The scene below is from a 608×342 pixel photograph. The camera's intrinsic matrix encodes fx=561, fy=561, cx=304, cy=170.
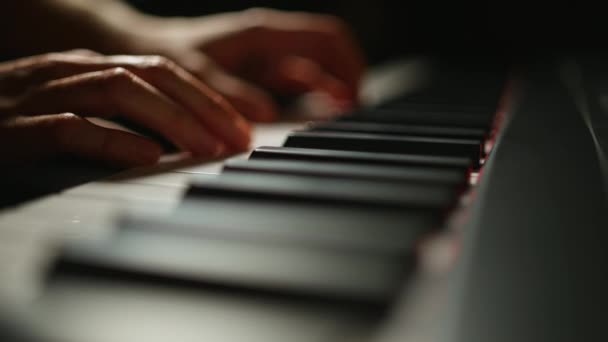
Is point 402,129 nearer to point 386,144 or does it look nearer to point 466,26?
point 386,144

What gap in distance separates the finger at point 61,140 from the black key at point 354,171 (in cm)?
16

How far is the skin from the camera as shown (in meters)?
0.62

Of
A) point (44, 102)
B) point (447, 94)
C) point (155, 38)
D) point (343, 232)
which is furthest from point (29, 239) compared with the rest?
point (447, 94)

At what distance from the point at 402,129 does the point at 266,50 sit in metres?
0.63

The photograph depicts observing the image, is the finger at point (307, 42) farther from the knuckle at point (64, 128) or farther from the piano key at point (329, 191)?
the piano key at point (329, 191)

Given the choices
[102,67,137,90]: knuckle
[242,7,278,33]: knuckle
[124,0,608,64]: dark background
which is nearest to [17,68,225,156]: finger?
[102,67,137,90]: knuckle

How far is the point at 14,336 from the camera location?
0.26 m

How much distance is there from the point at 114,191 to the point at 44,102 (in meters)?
0.22

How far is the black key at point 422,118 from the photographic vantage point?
79 centimetres

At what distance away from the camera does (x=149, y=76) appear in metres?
0.71

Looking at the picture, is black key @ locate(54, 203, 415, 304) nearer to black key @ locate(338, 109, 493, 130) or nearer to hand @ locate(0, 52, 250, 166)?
hand @ locate(0, 52, 250, 166)

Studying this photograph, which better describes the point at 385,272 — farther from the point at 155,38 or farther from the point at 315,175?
the point at 155,38

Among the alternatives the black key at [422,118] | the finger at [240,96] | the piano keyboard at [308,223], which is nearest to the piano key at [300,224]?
the piano keyboard at [308,223]

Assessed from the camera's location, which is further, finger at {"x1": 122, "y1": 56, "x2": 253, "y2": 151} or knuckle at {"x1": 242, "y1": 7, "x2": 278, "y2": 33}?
knuckle at {"x1": 242, "y1": 7, "x2": 278, "y2": 33}
